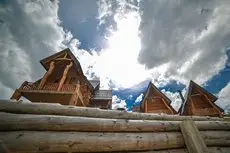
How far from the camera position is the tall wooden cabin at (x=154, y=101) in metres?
16.9

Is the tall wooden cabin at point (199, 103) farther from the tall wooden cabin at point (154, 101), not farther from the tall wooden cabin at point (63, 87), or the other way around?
the tall wooden cabin at point (63, 87)

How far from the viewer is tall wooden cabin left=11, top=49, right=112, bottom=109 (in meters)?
13.6

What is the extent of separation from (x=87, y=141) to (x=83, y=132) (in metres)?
0.19

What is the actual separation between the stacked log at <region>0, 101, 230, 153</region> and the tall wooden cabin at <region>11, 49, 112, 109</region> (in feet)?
35.6

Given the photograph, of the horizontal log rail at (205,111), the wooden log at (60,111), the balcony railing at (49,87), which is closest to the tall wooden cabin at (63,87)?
the balcony railing at (49,87)

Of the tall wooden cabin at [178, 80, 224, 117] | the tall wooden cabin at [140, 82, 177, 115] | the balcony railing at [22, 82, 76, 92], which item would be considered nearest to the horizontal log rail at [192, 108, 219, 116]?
the tall wooden cabin at [178, 80, 224, 117]

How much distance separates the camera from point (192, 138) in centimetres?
276

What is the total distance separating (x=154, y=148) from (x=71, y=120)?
1515 millimetres

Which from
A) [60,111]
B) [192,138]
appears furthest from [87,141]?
[192,138]

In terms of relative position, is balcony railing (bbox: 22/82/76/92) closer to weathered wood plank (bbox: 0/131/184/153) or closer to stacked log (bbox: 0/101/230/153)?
stacked log (bbox: 0/101/230/153)

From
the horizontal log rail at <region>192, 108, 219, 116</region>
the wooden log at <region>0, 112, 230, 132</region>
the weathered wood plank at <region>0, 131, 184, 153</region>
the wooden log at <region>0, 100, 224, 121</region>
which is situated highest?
the horizontal log rail at <region>192, 108, 219, 116</region>

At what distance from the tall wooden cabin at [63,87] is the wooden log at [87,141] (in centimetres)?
1116

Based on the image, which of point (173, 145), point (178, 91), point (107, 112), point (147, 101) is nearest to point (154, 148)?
point (173, 145)

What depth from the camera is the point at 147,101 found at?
17719mm
